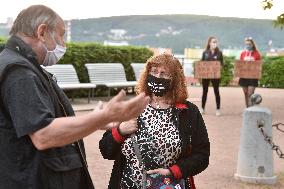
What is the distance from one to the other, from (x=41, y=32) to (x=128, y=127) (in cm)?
119

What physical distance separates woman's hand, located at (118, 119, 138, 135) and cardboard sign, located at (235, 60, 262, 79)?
42.3 feet

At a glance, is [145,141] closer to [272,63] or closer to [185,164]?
[185,164]

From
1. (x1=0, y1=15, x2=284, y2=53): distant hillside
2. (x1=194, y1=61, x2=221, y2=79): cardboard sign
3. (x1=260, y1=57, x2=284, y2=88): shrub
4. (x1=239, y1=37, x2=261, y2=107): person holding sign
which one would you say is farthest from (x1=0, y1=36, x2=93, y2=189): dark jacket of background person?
(x1=0, y1=15, x2=284, y2=53): distant hillside

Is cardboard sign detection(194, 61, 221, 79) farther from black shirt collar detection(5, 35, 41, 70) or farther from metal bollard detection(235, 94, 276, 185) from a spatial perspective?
black shirt collar detection(5, 35, 41, 70)

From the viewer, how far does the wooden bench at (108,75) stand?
1819 centimetres

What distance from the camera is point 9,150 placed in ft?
9.61

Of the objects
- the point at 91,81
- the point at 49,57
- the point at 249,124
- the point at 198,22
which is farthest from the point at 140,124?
the point at 198,22

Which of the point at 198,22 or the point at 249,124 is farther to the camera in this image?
the point at 198,22

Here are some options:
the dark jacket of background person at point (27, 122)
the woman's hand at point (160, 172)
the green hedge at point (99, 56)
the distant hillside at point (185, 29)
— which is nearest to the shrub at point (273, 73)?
the green hedge at point (99, 56)

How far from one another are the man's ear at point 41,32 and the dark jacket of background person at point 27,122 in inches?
2.8

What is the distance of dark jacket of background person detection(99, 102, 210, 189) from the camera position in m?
4.10

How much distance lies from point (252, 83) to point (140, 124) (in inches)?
519

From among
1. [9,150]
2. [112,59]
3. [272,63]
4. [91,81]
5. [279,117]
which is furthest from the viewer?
[272,63]

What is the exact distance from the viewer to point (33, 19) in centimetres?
302
